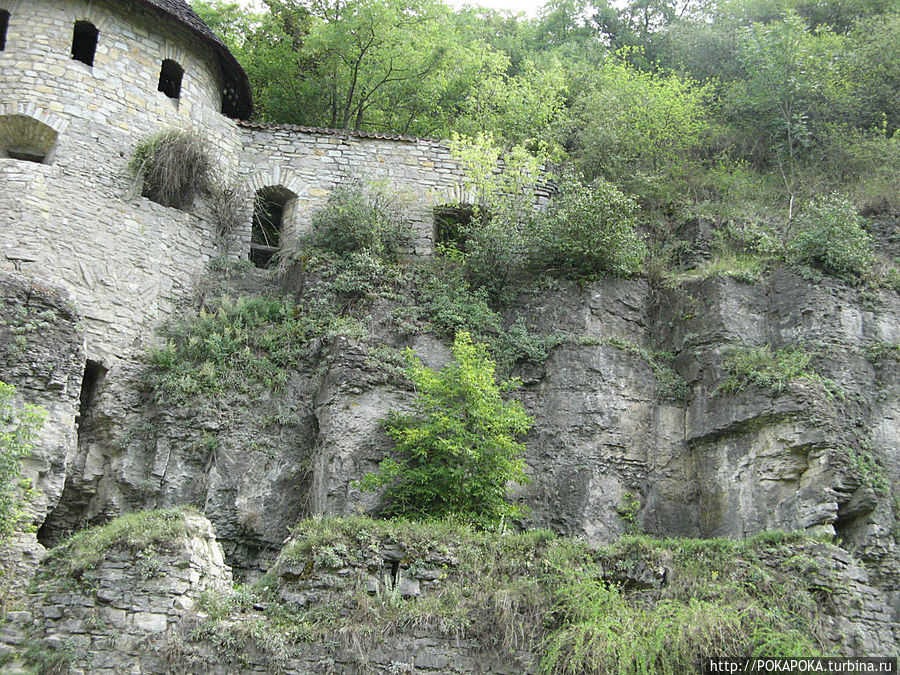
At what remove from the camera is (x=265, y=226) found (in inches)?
737

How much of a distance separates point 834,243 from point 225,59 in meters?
11.8

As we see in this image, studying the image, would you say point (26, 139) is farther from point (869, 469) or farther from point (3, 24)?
point (869, 469)

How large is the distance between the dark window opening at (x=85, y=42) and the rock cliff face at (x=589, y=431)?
5506 mm

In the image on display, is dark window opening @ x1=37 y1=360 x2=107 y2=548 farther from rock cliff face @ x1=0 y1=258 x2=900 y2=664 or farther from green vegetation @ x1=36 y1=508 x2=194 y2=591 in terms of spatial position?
green vegetation @ x1=36 y1=508 x2=194 y2=591

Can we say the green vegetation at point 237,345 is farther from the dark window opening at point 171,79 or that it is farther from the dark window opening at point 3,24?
the dark window opening at point 3,24

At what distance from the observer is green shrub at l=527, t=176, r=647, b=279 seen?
647 inches

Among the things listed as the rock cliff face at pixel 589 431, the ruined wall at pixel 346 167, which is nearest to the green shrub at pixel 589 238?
the rock cliff face at pixel 589 431

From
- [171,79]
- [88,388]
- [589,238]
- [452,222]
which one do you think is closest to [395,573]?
[88,388]

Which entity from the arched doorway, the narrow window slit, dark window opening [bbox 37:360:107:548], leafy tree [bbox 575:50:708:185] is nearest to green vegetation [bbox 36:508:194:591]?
dark window opening [bbox 37:360:107:548]

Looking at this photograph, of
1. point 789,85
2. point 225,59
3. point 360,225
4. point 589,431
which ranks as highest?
point 789,85

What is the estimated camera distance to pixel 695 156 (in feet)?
66.9

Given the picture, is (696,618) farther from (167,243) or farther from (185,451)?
(167,243)

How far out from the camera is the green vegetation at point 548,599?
10.2 metres

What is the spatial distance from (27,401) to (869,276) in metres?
13.4
